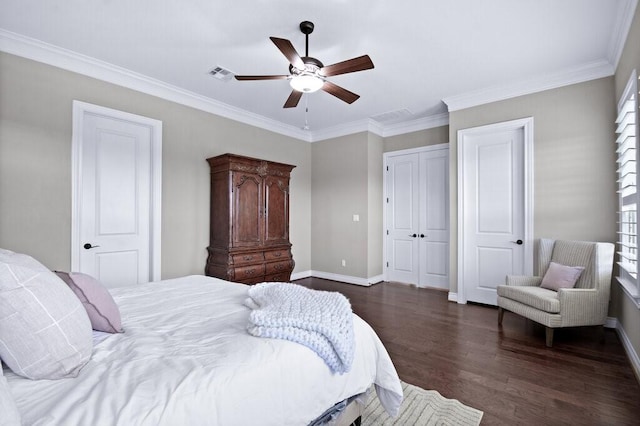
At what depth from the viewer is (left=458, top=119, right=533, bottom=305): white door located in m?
3.84

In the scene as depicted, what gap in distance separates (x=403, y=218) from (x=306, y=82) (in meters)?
3.43

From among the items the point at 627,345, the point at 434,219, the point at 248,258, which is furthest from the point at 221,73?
the point at 627,345

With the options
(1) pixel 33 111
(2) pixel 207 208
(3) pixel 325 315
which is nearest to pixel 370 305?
(2) pixel 207 208

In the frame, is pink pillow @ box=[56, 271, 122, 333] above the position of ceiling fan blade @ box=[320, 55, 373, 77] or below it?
below

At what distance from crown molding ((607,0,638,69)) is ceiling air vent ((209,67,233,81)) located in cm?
351

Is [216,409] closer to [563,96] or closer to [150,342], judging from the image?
[150,342]

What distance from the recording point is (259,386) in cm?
110

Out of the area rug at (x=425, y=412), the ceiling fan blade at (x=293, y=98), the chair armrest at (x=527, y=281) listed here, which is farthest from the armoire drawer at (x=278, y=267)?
the chair armrest at (x=527, y=281)

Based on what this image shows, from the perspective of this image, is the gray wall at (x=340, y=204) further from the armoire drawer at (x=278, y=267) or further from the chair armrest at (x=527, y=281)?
the chair armrest at (x=527, y=281)

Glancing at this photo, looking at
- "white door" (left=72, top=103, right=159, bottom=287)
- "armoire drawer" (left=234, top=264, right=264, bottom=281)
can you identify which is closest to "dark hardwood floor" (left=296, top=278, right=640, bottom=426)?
"armoire drawer" (left=234, top=264, right=264, bottom=281)

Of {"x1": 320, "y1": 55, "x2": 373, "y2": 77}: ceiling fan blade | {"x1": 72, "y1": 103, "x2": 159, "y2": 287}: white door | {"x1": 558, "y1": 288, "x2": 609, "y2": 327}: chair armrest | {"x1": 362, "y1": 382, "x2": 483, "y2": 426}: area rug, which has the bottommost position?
{"x1": 362, "y1": 382, "x2": 483, "y2": 426}: area rug

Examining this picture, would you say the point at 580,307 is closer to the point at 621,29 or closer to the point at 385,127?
the point at 621,29

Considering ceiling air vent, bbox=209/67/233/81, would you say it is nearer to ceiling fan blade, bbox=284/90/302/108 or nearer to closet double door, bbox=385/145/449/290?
ceiling fan blade, bbox=284/90/302/108

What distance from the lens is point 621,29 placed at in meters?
2.70
